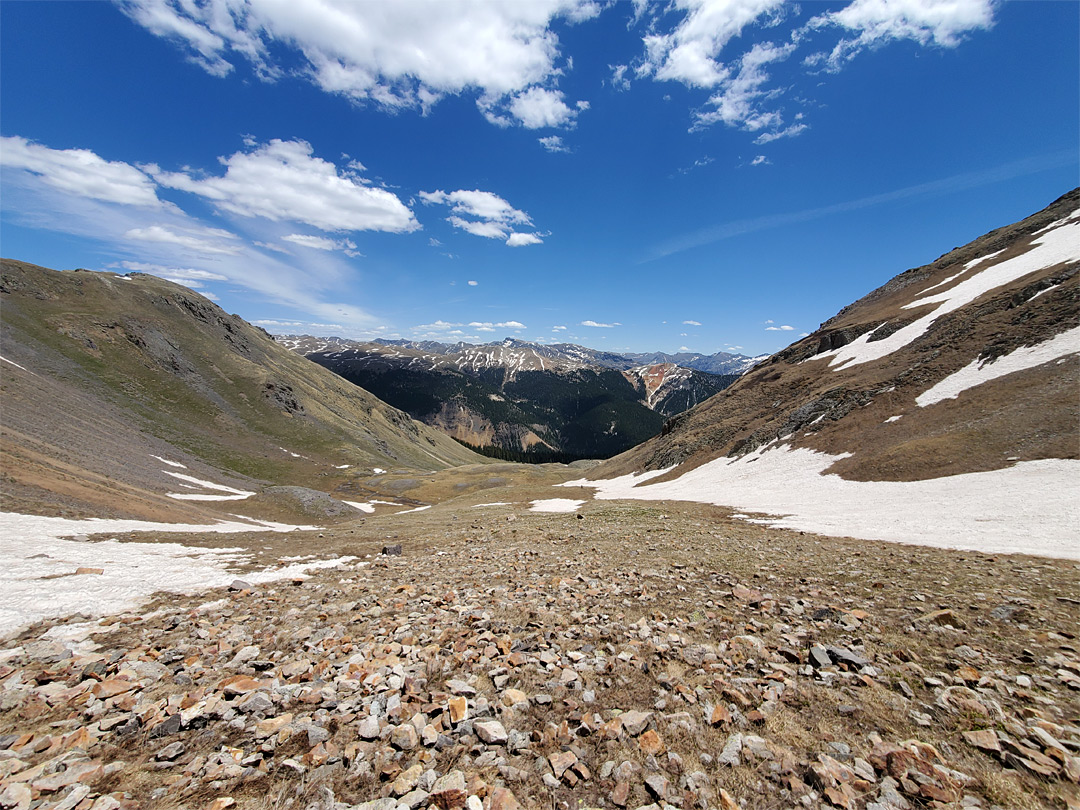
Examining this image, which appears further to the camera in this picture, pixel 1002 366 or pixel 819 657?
pixel 1002 366

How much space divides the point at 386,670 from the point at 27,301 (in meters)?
161

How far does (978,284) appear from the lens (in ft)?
201

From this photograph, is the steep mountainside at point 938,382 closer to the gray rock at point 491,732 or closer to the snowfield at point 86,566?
the gray rock at point 491,732

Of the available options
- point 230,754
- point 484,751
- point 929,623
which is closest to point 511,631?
point 484,751

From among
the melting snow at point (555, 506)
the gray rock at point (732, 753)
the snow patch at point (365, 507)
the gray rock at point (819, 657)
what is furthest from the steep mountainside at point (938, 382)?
the snow patch at point (365, 507)

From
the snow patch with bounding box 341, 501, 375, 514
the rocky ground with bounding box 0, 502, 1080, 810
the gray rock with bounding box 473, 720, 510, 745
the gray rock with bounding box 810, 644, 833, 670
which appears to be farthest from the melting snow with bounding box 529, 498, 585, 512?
the snow patch with bounding box 341, 501, 375, 514

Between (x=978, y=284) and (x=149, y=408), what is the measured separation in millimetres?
158120

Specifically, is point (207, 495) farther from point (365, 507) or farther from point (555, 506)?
point (555, 506)

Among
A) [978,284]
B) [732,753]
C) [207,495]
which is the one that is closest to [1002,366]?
[978,284]

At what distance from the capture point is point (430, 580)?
13.6 metres

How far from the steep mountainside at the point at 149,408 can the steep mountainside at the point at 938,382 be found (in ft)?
197

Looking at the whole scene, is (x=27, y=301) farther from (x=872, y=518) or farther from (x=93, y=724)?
(x=872, y=518)

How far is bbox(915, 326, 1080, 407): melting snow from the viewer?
120 feet

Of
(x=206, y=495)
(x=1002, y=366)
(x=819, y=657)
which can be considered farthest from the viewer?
(x=206, y=495)
